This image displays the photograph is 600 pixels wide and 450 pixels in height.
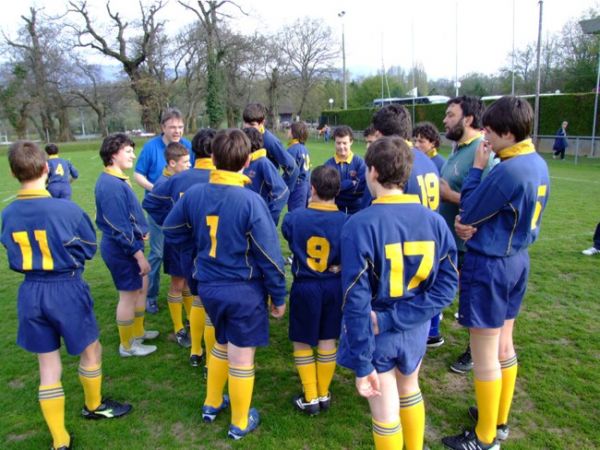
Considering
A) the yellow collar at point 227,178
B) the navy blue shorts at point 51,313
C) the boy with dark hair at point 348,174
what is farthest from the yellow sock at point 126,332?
the boy with dark hair at point 348,174

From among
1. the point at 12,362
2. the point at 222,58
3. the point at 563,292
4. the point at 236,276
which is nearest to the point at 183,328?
the point at 12,362

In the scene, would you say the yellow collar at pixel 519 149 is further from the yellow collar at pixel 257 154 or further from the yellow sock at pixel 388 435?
the yellow collar at pixel 257 154

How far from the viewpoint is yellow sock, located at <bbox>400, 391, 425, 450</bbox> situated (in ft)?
8.33

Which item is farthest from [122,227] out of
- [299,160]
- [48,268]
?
[299,160]

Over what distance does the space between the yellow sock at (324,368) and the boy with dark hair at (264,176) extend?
1.58 m

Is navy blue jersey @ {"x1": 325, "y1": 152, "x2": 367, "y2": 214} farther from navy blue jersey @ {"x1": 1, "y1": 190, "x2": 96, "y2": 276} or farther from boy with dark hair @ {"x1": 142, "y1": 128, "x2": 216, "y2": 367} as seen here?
navy blue jersey @ {"x1": 1, "y1": 190, "x2": 96, "y2": 276}

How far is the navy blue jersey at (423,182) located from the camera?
314cm

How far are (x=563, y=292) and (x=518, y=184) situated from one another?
3.84m

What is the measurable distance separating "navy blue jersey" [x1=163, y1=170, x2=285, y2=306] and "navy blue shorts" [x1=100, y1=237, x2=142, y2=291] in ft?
4.15

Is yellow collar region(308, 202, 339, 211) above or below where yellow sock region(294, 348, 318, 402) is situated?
above

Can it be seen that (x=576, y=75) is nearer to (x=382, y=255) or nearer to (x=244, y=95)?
(x=244, y=95)

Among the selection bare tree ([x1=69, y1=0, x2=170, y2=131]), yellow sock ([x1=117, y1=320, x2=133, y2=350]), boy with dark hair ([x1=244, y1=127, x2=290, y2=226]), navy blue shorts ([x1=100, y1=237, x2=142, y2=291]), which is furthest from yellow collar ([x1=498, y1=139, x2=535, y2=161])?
bare tree ([x1=69, y1=0, x2=170, y2=131])

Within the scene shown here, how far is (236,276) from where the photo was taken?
294 centimetres

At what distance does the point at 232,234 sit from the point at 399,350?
3.99 feet
